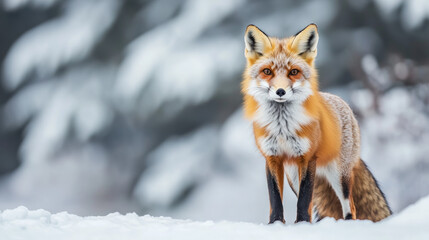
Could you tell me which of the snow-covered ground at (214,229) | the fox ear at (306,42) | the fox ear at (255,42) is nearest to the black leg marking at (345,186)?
the snow-covered ground at (214,229)

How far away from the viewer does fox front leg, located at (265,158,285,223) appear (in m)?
3.16

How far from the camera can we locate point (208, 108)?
7.96 meters

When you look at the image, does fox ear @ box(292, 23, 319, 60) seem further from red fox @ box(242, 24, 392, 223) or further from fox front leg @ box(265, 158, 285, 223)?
fox front leg @ box(265, 158, 285, 223)

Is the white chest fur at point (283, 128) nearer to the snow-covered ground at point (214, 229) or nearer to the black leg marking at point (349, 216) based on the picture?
the snow-covered ground at point (214, 229)

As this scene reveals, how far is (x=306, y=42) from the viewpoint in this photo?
10.6 feet

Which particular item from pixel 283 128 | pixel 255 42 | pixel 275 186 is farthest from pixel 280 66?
pixel 275 186

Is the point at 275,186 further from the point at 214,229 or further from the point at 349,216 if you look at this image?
the point at 349,216

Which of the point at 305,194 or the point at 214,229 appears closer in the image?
the point at 214,229

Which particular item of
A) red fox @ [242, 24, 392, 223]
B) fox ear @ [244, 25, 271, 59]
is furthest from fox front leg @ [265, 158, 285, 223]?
fox ear @ [244, 25, 271, 59]

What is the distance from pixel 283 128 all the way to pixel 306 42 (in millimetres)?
523

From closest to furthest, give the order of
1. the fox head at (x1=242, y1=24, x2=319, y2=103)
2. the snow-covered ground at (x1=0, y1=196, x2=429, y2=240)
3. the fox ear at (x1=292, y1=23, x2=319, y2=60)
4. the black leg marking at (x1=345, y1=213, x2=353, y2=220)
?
the snow-covered ground at (x1=0, y1=196, x2=429, y2=240)
the fox head at (x1=242, y1=24, x2=319, y2=103)
the fox ear at (x1=292, y1=23, x2=319, y2=60)
the black leg marking at (x1=345, y1=213, x2=353, y2=220)

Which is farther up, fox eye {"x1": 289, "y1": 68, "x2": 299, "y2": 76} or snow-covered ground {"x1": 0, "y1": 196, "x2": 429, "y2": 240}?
fox eye {"x1": 289, "y1": 68, "x2": 299, "y2": 76}

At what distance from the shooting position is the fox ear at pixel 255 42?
127 inches

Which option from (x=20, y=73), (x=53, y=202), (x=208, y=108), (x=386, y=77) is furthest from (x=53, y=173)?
(x=386, y=77)
